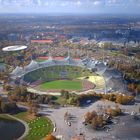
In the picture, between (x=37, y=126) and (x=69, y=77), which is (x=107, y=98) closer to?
(x=37, y=126)

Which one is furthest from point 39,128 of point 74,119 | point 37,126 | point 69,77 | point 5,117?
point 69,77

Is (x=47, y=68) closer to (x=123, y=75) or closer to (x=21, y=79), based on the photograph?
(x=21, y=79)

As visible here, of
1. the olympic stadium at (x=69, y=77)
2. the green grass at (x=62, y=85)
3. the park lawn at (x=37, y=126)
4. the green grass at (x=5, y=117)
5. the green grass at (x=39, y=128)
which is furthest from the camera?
the green grass at (x=62, y=85)

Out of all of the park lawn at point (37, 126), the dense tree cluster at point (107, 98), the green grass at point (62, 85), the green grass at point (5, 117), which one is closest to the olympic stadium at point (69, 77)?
the green grass at point (62, 85)

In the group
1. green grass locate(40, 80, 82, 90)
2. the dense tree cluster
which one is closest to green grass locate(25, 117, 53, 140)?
the dense tree cluster

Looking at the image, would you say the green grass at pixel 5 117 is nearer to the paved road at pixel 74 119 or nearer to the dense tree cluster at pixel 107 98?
the paved road at pixel 74 119

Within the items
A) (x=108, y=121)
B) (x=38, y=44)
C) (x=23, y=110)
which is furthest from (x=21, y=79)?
(x=38, y=44)

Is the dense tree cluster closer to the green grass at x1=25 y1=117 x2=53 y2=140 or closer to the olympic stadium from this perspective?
the olympic stadium
